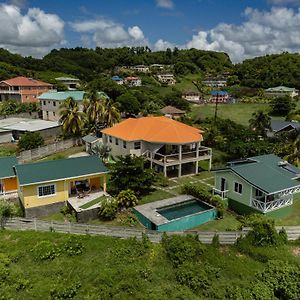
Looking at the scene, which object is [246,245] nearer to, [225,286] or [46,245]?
[225,286]

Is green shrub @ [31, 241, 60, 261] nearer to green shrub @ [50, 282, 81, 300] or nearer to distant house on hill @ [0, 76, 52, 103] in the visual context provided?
green shrub @ [50, 282, 81, 300]

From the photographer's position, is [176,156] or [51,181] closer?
[51,181]

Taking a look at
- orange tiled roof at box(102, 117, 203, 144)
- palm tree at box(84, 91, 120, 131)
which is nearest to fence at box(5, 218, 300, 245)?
orange tiled roof at box(102, 117, 203, 144)

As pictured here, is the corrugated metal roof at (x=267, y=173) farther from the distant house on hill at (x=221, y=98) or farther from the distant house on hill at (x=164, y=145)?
the distant house on hill at (x=221, y=98)

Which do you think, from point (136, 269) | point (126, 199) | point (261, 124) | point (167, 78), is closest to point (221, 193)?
point (126, 199)

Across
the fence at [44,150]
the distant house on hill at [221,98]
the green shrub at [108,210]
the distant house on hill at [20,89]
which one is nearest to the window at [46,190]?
the green shrub at [108,210]

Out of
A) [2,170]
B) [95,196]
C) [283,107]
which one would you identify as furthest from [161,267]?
[283,107]

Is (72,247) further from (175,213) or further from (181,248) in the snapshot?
(175,213)
